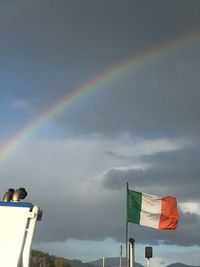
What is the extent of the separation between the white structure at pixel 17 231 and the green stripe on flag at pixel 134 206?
14.0 meters

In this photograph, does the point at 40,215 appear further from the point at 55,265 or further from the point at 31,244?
the point at 55,265

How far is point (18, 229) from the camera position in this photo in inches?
286

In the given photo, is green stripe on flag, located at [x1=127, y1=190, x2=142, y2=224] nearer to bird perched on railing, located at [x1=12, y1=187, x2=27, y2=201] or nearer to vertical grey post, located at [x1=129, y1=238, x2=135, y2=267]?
vertical grey post, located at [x1=129, y1=238, x2=135, y2=267]

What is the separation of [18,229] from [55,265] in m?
141

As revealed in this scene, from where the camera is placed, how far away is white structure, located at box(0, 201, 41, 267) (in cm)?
712

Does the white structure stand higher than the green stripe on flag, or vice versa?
the green stripe on flag

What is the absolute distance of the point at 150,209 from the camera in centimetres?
2123

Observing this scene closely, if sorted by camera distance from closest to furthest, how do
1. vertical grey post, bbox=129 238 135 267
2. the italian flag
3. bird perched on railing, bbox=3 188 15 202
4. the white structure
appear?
1. the white structure
2. bird perched on railing, bbox=3 188 15 202
3. vertical grey post, bbox=129 238 135 267
4. the italian flag

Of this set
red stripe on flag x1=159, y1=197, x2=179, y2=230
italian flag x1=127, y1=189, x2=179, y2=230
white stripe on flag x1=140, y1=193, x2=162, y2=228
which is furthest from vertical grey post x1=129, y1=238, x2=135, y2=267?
red stripe on flag x1=159, y1=197, x2=179, y2=230

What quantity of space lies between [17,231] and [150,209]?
14.5m

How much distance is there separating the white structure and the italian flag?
13857 millimetres

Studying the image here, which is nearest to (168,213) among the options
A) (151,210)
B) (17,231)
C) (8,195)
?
(151,210)

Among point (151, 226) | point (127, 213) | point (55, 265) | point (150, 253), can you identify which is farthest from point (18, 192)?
point (55, 265)

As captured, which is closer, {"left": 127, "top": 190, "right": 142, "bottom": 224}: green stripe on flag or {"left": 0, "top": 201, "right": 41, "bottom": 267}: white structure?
{"left": 0, "top": 201, "right": 41, "bottom": 267}: white structure
